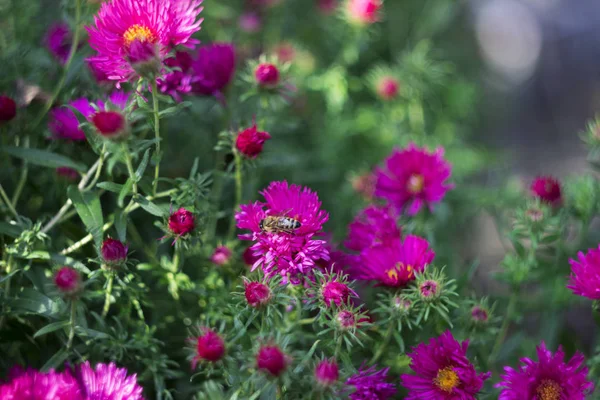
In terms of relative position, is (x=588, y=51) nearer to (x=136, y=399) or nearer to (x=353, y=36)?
(x=353, y=36)

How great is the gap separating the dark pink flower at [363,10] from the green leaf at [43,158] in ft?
2.87

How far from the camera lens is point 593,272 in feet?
3.02

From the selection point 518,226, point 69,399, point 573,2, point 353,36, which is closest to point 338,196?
point 353,36

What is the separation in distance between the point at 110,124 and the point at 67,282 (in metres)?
0.22

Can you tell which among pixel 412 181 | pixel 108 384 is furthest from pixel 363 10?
pixel 108 384

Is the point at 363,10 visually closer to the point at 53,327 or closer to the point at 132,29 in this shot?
the point at 132,29

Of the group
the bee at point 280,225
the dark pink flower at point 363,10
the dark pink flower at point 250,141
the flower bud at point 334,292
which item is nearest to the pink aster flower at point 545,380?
the flower bud at point 334,292

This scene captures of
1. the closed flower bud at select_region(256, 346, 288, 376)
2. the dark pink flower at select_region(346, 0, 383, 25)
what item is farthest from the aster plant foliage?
the dark pink flower at select_region(346, 0, 383, 25)

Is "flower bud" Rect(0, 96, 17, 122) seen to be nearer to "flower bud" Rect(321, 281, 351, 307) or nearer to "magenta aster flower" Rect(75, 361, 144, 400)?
"magenta aster flower" Rect(75, 361, 144, 400)

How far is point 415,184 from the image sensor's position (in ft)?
3.93

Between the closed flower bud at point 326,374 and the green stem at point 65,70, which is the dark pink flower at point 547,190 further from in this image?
the green stem at point 65,70

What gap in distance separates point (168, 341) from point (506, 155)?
144cm

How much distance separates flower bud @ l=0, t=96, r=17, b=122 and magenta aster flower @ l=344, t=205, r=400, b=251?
1.93 feet

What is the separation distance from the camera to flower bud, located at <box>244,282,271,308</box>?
823 mm
